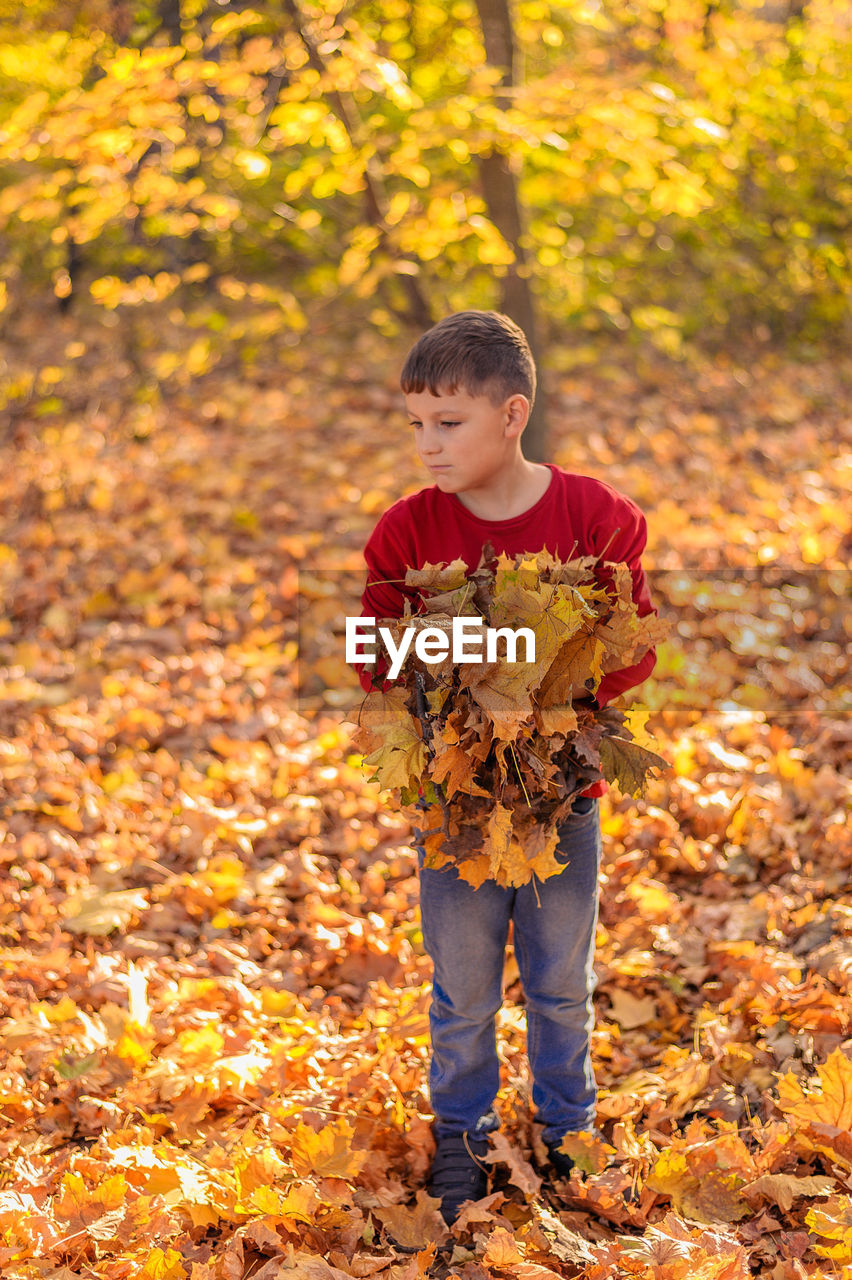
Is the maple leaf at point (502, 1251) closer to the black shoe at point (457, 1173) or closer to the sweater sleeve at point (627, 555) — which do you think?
the black shoe at point (457, 1173)

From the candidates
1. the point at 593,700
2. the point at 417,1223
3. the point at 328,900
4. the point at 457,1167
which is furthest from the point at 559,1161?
the point at 328,900

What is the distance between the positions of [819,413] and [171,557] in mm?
4838

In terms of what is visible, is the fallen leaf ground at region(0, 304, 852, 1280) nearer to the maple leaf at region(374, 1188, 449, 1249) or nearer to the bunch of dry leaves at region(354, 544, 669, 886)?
the maple leaf at region(374, 1188, 449, 1249)

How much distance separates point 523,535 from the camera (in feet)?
6.89

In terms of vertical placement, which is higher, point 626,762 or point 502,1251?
point 626,762

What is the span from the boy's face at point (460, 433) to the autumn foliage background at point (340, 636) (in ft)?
2.15

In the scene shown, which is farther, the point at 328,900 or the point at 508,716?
the point at 328,900

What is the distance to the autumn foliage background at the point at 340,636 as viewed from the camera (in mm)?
2232

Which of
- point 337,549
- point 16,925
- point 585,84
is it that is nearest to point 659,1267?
point 16,925

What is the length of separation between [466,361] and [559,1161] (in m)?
1.85

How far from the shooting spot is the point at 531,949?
7.40 feet

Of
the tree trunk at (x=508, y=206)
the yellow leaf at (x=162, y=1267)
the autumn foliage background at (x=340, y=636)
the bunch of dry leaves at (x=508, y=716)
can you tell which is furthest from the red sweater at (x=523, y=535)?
the tree trunk at (x=508, y=206)

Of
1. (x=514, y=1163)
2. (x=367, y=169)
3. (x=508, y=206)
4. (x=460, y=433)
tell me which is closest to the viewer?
(x=460, y=433)

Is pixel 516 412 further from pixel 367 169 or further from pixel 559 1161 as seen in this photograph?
pixel 367 169
